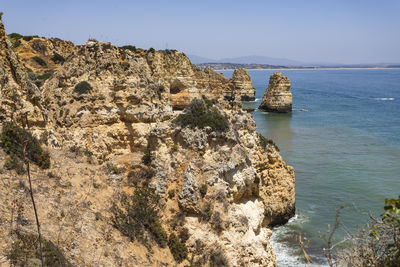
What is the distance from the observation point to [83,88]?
18.1 m

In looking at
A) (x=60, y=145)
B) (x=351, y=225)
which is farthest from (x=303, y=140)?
(x=60, y=145)

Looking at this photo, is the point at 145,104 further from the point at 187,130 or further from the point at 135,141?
the point at 187,130

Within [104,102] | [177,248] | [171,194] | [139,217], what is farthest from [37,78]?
[177,248]

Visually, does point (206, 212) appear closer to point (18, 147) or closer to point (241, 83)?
point (18, 147)

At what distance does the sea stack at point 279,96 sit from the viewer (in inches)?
2936

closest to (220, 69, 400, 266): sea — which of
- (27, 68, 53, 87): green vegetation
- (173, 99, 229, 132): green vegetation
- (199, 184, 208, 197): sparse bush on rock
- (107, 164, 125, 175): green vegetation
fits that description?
(199, 184, 208, 197): sparse bush on rock

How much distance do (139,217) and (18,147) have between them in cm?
527

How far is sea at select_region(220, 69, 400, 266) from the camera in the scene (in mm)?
20953

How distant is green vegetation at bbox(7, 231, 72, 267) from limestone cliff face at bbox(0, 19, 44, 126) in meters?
6.78

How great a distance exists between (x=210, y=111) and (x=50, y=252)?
33.6 ft

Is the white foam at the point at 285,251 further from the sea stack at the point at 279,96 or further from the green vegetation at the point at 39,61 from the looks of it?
the sea stack at the point at 279,96

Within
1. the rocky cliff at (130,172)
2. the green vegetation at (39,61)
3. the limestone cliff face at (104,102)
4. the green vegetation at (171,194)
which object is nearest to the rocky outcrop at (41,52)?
the green vegetation at (39,61)

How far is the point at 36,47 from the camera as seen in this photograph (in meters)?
42.8

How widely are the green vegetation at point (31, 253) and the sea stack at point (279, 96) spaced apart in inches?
2743
